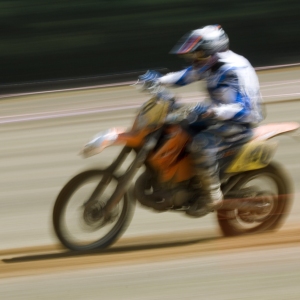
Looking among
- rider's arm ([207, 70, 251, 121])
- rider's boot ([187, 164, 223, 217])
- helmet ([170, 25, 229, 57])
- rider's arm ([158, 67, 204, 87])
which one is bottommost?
rider's boot ([187, 164, 223, 217])

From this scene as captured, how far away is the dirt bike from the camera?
6359 millimetres

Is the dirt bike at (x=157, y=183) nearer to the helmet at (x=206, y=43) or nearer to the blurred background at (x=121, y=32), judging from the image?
the helmet at (x=206, y=43)

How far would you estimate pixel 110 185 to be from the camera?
6477 mm

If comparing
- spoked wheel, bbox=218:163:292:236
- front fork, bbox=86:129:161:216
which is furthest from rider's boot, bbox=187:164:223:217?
front fork, bbox=86:129:161:216

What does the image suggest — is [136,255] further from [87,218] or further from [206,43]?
[206,43]

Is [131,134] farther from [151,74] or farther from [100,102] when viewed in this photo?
[100,102]

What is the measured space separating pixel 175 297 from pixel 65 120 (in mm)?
8312

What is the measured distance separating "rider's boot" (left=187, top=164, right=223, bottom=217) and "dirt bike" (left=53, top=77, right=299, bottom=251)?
0.05 meters

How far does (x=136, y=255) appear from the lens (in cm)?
638

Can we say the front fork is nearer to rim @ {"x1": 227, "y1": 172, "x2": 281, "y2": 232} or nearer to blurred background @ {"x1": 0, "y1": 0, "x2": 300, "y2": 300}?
blurred background @ {"x1": 0, "y1": 0, "x2": 300, "y2": 300}

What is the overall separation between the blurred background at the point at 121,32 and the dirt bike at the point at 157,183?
1318cm

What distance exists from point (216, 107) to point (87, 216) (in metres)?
1.26

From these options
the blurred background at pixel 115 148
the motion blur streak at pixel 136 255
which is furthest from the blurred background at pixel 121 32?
the motion blur streak at pixel 136 255

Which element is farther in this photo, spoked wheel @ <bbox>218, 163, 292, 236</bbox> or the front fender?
spoked wheel @ <bbox>218, 163, 292, 236</bbox>
